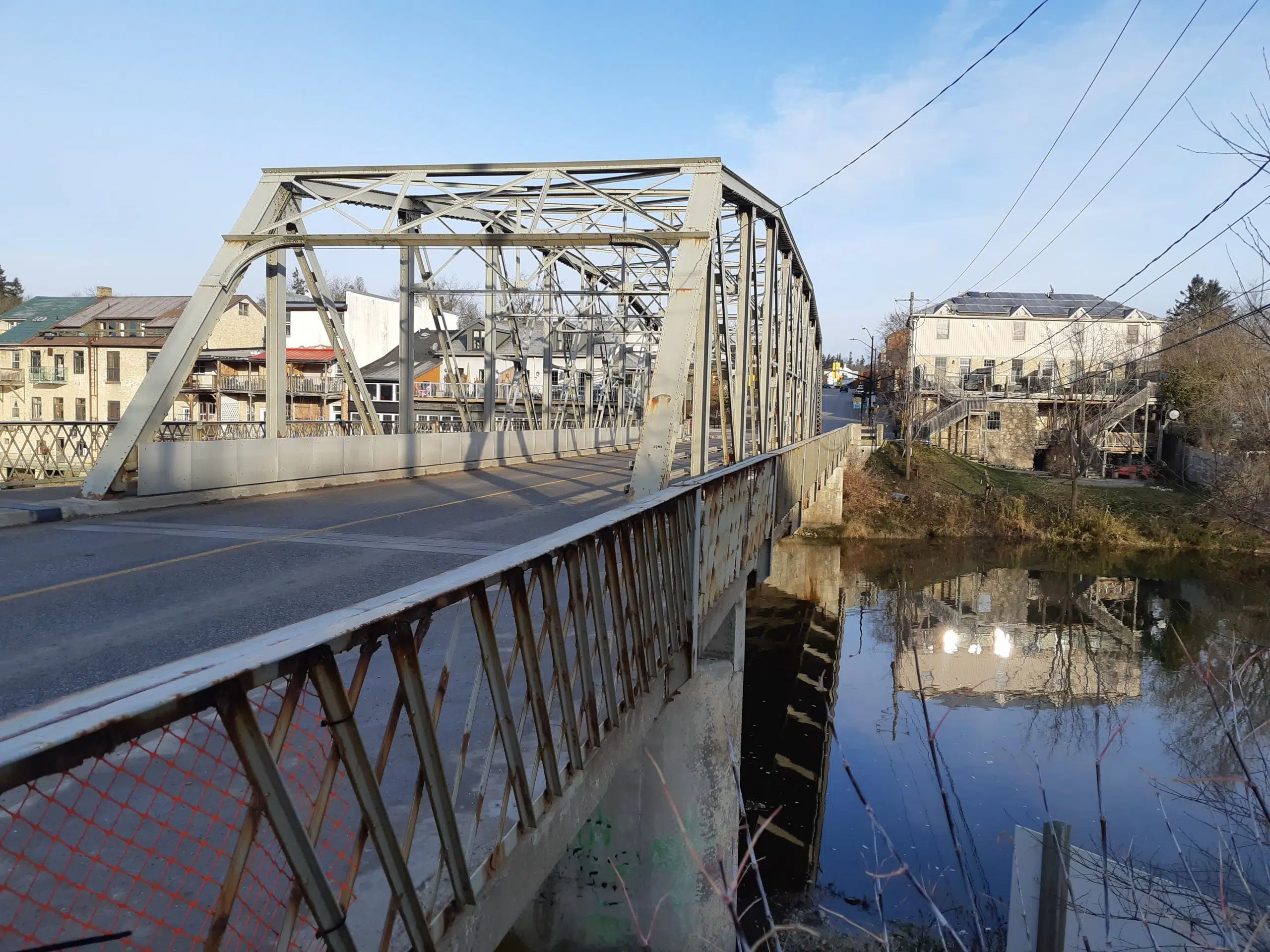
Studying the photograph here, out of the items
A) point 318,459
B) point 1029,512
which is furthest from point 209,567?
point 1029,512

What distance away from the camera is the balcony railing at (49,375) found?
60531mm

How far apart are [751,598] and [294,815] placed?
3115 cm

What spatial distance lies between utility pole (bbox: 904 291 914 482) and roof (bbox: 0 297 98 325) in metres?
55.5

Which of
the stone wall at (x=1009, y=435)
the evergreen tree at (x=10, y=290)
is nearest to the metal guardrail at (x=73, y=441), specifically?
the stone wall at (x=1009, y=435)

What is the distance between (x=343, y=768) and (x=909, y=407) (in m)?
50.5

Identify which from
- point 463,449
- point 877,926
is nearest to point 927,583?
point 463,449

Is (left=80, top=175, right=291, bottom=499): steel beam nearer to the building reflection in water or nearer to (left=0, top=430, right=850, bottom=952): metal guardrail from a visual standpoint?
(left=0, top=430, right=850, bottom=952): metal guardrail

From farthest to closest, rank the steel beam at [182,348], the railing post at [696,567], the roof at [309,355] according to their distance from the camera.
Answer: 1. the roof at [309,355]
2. the steel beam at [182,348]
3. the railing post at [696,567]

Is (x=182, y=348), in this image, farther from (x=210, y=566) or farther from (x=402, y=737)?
(x=402, y=737)

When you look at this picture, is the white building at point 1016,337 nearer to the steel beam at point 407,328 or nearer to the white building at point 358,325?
the white building at point 358,325

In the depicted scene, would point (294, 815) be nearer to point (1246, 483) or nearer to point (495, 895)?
point (495, 895)

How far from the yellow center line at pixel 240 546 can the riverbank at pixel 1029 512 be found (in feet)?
90.5

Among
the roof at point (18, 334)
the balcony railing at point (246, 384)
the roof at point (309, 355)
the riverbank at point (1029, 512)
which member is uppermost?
the roof at point (18, 334)

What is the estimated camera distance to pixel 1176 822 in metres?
13.7
